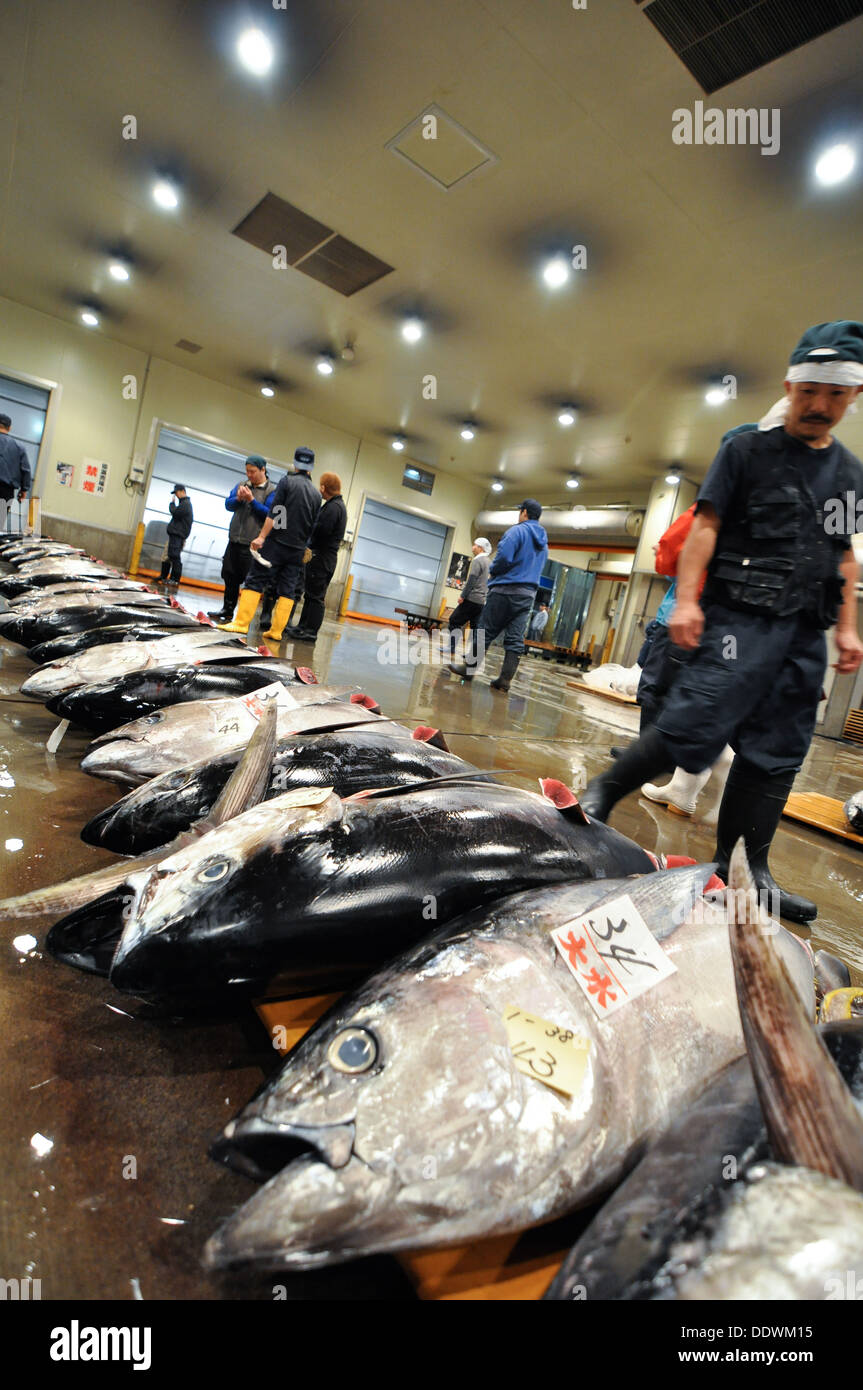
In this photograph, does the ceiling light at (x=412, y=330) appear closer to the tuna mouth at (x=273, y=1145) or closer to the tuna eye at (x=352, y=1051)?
the tuna eye at (x=352, y=1051)

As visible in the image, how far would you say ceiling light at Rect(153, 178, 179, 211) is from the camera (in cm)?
809

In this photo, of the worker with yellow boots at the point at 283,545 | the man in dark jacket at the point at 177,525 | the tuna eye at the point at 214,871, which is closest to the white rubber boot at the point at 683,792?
the tuna eye at the point at 214,871

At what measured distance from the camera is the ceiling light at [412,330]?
1017 centimetres

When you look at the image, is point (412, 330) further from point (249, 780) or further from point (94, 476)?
point (249, 780)

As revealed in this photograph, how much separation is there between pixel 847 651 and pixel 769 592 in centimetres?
46

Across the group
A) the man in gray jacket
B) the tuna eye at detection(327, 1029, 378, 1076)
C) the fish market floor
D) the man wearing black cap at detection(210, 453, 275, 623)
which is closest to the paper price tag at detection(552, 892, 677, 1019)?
the tuna eye at detection(327, 1029, 378, 1076)

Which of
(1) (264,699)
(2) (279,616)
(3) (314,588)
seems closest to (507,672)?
(3) (314,588)

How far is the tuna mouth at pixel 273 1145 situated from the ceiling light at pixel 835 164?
761 centimetres

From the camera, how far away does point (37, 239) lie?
10719 mm

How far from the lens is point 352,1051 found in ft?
2.68

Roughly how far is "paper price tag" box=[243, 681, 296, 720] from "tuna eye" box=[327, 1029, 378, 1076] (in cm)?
129
